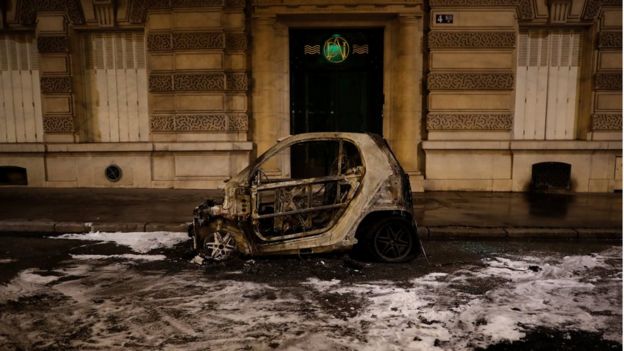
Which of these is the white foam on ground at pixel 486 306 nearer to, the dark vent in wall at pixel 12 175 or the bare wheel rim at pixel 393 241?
the bare wheel rim at pixel 393 241

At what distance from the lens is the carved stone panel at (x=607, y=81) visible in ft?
33.4

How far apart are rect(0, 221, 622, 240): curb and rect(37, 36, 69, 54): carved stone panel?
15.8 ft

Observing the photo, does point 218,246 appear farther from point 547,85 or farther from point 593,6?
point 593,6

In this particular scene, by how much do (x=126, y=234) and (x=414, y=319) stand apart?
4.65 meters

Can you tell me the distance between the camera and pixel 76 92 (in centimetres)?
1064

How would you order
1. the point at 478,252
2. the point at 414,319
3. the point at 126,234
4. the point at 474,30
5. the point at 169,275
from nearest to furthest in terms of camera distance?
the point at 414,319 → the point at 169,275 → the point at 478,252 → the point at 126,234 → the point at 474,30

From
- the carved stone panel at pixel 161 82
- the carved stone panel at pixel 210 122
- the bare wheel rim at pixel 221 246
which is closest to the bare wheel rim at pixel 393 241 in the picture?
the bare wheel rim at pixel 221 246

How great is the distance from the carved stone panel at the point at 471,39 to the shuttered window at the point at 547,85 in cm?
51

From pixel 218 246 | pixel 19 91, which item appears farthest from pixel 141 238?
pixel 19 91

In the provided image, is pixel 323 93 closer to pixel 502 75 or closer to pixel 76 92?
pixel 502 75

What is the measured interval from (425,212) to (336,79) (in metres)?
4.16

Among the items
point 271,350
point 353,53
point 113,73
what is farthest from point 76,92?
point 271,350

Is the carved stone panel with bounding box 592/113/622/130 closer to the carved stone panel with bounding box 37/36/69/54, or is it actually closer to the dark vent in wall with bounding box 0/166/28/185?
the carved stone panel with bounding box 37/36/69/54

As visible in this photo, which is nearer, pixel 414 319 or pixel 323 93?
pixel 414 319
